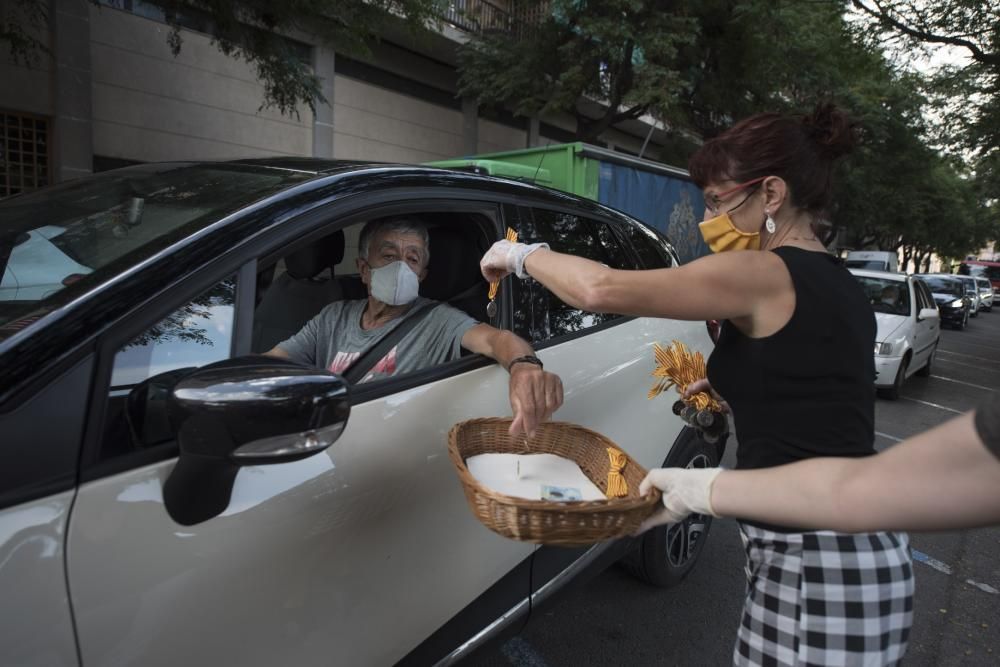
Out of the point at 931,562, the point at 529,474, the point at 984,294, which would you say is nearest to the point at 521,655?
the point at 529,474

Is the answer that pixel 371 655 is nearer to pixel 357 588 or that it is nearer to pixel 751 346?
pixel 357 588

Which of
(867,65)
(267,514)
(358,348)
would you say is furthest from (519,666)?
(867,65)

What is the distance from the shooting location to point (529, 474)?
1.64 metres

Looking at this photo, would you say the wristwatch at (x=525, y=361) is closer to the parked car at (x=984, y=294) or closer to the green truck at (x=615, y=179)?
the green truck at (x=615, y=179)

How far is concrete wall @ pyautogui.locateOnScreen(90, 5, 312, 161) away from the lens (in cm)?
976

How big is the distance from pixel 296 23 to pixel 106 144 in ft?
14.1

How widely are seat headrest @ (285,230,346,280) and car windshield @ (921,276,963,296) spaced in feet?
77.2

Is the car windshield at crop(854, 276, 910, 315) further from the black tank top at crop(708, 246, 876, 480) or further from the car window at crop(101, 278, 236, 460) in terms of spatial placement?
the car window at crop(101, 278, 236, 460)

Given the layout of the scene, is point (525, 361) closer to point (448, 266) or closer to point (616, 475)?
point (616, 475)

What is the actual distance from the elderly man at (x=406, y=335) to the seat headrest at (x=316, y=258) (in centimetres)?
31

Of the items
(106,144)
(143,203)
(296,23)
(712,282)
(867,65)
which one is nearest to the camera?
(712,282)

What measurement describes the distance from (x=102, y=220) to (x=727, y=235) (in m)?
1.55

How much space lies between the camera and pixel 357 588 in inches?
56.6

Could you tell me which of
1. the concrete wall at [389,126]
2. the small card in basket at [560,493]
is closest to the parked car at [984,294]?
the concrete wall at [389,126]
